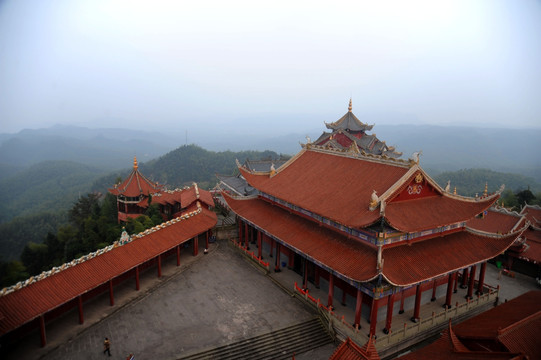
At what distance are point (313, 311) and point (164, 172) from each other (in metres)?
105

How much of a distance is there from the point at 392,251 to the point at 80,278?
47.1ft

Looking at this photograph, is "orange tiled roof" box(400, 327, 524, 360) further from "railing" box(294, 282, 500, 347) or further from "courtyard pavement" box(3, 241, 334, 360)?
"courtyard pavement" box(3, 241, 334, 360)

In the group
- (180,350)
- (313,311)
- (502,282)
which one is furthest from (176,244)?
(502,282)

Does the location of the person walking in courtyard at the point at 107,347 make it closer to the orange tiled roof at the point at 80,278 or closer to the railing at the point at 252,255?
the orange tiled roof at the point at 80,278

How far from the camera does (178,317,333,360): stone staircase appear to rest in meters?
14.6

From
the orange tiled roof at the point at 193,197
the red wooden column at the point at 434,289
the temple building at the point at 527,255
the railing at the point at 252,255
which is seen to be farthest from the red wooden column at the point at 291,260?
the temple building at the point at 527,255

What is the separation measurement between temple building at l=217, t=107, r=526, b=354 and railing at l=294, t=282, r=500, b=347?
239mm

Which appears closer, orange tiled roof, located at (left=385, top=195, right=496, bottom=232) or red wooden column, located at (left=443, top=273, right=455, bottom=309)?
orange tiled roof, located at (left=385, top=195, right=496, bottom=232)

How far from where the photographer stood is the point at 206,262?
76.1 ft

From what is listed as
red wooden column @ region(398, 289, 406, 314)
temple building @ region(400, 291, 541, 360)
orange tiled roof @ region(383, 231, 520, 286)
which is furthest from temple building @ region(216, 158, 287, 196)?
temple building @ region(400, 291, 541, 360)

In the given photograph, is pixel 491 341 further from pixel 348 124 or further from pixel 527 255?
pixel 348 124

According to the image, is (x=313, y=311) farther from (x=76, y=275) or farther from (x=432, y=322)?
(x=76, y=275)

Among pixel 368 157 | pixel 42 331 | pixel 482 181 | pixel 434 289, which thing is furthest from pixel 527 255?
pixel 482 181

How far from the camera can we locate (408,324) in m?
16.2
